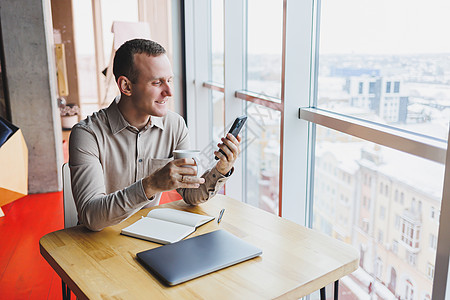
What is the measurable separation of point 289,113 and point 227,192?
4.80 feet

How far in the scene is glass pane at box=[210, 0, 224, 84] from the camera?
3.81 metres

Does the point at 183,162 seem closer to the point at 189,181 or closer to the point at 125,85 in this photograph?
the point at 189,181

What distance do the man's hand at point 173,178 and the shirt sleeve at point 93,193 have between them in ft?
0.15

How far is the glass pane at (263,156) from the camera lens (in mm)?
2881

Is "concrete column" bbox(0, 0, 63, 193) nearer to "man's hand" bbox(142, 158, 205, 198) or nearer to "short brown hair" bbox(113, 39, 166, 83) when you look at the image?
"short brown hair" bbox(113, 39, 166, 83)

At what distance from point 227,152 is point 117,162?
19.9 inches

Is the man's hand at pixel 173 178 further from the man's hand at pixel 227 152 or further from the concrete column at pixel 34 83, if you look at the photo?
the concrete column at pixel 34 83

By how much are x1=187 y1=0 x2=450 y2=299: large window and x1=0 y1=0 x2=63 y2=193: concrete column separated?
2.24 meters

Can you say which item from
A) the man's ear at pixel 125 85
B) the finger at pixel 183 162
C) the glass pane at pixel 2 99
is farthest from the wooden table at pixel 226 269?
the glass pane at pixel 2 99

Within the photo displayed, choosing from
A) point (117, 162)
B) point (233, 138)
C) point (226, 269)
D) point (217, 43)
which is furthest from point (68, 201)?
point (217, 43)

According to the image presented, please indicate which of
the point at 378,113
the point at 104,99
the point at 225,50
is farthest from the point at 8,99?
the point at 378,113

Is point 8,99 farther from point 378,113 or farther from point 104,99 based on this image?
point 378,113

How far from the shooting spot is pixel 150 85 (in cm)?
173

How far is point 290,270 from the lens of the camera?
3.89ft
